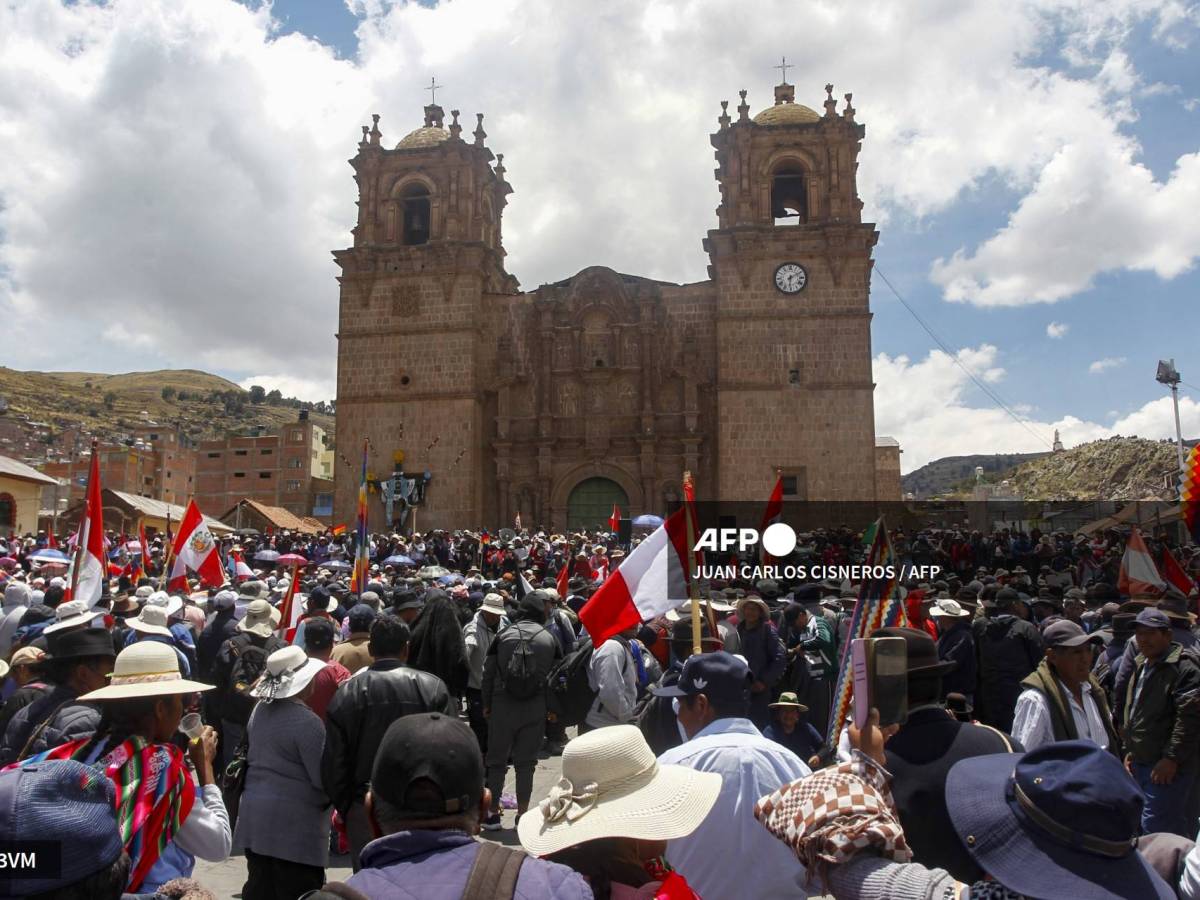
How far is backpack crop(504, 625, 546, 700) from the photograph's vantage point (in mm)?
7004

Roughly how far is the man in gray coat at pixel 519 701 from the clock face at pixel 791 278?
2463 cm

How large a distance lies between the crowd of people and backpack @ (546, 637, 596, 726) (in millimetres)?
24

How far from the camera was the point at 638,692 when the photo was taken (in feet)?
23.3

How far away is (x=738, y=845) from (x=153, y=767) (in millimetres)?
2085

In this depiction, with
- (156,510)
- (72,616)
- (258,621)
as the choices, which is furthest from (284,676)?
(156,510)

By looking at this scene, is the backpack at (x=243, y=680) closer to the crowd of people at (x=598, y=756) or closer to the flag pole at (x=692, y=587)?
the crowd of people at (x=598, y=756)

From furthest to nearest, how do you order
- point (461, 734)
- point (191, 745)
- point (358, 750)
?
point (358, 750) → point (191, 745) → point (461, 734)

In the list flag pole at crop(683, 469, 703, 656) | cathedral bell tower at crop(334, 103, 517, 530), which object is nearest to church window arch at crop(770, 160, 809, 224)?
cathedral bell tower at crop(334, 103, 517, 530)

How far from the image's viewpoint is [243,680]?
20.9 ft

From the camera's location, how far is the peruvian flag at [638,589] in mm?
6648

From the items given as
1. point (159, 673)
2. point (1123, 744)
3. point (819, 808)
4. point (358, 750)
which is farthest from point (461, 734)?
point (1123, 744)

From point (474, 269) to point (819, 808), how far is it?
3039 centimetres

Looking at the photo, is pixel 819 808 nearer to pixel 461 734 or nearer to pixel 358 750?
pixel 461 734

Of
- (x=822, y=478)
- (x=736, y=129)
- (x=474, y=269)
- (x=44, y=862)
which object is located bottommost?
(x=44, y=862)
